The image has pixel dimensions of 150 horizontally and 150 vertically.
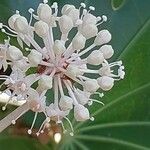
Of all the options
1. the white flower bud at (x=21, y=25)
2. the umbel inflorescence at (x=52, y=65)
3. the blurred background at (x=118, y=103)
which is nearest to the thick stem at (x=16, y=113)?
the umbel inflorescence at (x=52, y=65)

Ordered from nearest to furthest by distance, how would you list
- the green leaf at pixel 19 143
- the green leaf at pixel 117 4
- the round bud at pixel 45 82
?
1. the round bud at pixel 45 82
2. the green leaf at pixel 117 4
3. the green leaf at pixel 19 143

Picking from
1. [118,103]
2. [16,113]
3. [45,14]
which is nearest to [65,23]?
[45,14]

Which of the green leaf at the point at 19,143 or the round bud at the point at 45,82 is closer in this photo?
the round bud at the point at 45,82

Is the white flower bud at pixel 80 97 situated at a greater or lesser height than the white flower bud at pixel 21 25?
lesser

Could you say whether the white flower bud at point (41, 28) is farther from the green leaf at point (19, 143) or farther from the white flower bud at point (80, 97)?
the green leaf at point (19, 143)

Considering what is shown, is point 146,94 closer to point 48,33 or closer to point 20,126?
point 20,126

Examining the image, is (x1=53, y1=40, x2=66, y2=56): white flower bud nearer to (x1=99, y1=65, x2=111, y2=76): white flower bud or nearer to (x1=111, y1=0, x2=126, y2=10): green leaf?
(x1=99, y1=65, x2=111, y2=76): white flower bud

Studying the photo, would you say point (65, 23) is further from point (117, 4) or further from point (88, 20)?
point (117, 4)

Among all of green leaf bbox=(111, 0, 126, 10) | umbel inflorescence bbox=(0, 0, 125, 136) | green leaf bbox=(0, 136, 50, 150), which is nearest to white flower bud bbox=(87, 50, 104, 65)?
umbel inflorescence bbox=(0, 0, 125, 136)
